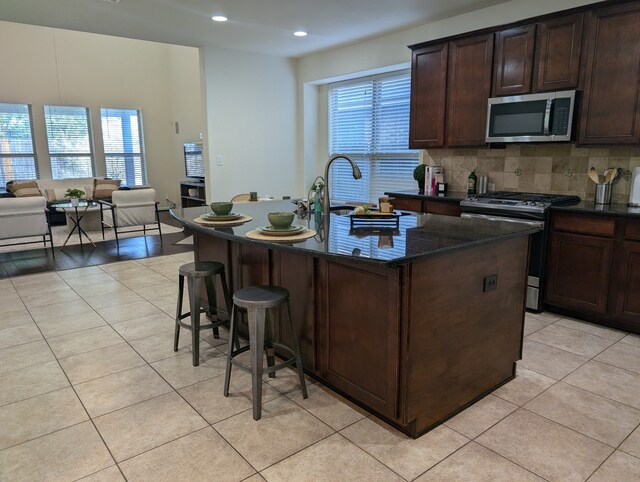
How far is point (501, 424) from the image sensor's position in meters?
2.15

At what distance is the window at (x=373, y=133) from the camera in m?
5.68

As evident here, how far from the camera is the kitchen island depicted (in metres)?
1.93

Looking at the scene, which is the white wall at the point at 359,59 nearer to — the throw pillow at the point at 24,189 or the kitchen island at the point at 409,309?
the kitchen island at the point at 409,309

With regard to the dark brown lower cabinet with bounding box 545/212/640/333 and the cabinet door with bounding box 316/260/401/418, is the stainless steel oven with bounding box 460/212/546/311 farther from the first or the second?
the cabinet door with bounding box 316/260/401/418

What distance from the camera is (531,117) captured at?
12.3 ft

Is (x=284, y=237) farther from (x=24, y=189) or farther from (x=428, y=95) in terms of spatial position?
(x=24, y=189)

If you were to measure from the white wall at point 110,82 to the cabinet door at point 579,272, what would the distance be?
7.62m

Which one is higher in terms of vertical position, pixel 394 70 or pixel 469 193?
pixel 394 70

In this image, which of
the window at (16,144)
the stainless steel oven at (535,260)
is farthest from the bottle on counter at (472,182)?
the window at (16,144)

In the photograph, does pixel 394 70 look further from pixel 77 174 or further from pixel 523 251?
pixel 77 174

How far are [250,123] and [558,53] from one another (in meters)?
3.97

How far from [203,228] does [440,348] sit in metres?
1.54

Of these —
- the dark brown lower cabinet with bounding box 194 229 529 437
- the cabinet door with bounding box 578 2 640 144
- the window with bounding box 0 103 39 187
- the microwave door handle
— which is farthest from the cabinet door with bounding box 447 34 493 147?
the window with bounding box 0 103 39 187

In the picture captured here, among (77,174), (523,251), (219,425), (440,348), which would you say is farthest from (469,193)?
(77,174)
